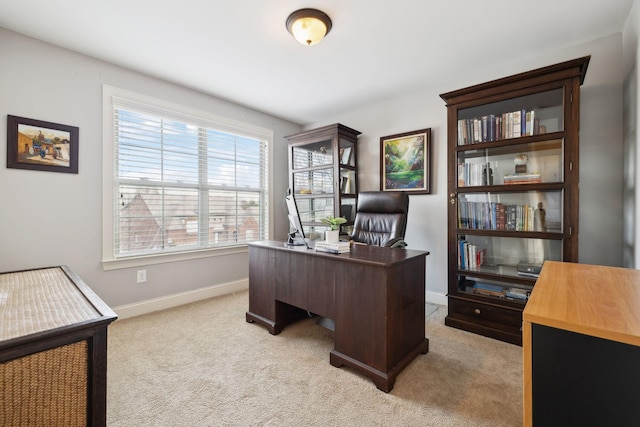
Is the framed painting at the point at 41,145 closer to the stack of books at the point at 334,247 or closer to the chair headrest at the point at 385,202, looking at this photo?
the stack of books at the point at 334,247

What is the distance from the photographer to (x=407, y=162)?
3.27 metres

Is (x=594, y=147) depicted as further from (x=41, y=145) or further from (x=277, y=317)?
(x=41, y=145)

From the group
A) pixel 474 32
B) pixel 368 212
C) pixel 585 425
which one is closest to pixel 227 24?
pixel 474 32

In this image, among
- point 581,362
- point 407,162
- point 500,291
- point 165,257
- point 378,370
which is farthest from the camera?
point 407,162

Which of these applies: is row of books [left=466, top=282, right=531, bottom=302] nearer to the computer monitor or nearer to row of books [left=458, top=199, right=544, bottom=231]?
row of books [left=458, top=199, right=544, bottom=231]

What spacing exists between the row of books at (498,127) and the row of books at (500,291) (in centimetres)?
126

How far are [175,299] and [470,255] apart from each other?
3021 millimetres

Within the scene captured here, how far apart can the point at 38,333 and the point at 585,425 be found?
155 cm

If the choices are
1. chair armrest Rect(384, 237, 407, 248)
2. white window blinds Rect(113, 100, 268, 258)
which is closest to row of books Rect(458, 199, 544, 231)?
chair armrest Rect(384, 237, 407, 248)

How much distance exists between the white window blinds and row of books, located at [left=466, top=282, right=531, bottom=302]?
2663 millimetres

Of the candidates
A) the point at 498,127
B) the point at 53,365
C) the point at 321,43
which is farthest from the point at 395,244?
the point at 53,365

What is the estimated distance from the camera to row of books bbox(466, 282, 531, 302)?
7.34 feet

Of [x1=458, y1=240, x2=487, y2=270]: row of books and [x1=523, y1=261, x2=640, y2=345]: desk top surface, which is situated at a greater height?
[x1=523, y1=261, x2=640, y2=345]: desk top surface

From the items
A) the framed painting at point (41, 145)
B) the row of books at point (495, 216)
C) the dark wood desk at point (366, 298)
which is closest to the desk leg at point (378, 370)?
the dark wood desk at point (366, 298)
